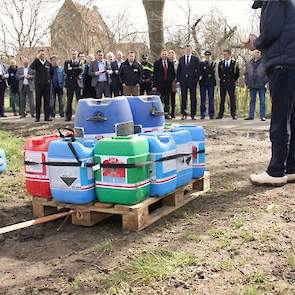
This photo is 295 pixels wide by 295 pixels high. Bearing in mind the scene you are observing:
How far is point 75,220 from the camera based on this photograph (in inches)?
172

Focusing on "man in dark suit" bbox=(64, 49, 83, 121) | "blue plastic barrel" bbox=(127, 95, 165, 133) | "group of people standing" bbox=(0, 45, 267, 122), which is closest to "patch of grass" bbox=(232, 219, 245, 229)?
"blue plastic barrel" bbox=(127, 95, 165, 133)

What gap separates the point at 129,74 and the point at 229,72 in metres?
2.90

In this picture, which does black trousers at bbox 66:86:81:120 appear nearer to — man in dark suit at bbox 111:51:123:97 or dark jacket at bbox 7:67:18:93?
man in dark suit at bbox 111:51:123:97

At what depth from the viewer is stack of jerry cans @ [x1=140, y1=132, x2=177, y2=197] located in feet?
14.2

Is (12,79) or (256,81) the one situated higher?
(12,79)

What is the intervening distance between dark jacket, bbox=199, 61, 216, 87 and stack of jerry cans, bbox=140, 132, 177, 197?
974 cm

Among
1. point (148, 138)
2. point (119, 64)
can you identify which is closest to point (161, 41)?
point (119, 64)

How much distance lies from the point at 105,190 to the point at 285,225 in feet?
5.24

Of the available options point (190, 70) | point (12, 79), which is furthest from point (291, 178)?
point (12, 79)

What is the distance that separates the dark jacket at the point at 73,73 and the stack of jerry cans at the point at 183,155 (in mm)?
9458

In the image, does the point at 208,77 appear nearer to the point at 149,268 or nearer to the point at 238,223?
the point at 238,223

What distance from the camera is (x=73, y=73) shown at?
1392cm

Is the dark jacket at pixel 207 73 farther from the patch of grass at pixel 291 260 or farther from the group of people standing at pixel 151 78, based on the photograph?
the patch of grass at pixel 291 260

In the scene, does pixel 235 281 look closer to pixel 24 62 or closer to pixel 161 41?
pixel 24 62
